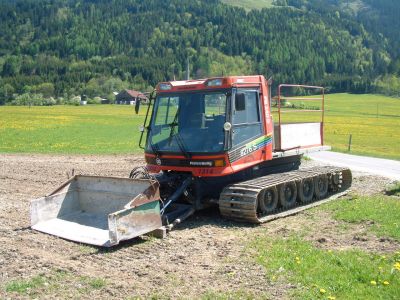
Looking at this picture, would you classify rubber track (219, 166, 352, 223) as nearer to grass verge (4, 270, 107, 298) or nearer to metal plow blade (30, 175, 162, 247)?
metal plow blade (30, 175, 162, 247)

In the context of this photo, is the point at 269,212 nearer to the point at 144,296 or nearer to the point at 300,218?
the point at 300,218

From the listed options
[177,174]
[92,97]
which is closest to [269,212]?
[177,174]

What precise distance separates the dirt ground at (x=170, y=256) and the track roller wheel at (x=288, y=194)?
44 cm

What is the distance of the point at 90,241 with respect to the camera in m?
8.93

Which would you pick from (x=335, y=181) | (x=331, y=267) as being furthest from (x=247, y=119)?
(x=335, y=181)

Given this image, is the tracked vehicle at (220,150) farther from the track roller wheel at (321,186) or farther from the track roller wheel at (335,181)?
the track roller wheel at (335,181)

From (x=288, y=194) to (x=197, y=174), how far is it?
8.81 feet

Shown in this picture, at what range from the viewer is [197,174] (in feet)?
35.0

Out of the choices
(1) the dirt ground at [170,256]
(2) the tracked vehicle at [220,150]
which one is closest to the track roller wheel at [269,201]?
(2) the tracked vehicle at [220,150]

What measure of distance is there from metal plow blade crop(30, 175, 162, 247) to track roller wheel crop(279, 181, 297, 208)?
11.4ft

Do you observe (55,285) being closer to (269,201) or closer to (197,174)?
(197,174)

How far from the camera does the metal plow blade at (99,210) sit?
28.9ft

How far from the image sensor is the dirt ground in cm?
688

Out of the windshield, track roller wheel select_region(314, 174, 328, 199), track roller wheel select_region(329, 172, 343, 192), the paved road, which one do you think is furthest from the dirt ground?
the paved road
